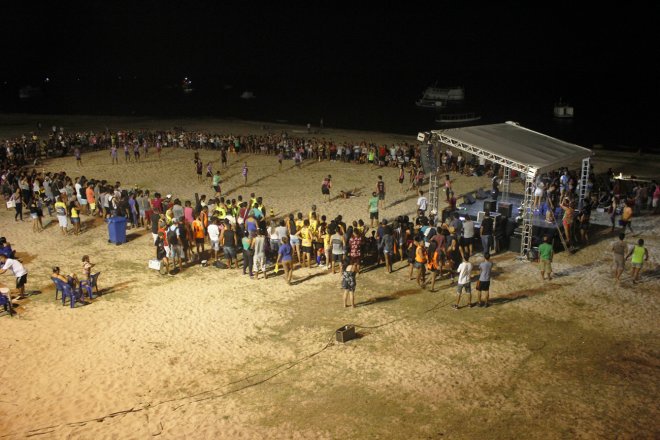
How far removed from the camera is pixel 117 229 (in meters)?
19.9

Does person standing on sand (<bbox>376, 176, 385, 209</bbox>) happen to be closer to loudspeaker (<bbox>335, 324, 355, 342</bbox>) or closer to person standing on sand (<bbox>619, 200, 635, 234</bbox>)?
person standing on sand (<bbox>619, 200, 635, 234</bbox>)

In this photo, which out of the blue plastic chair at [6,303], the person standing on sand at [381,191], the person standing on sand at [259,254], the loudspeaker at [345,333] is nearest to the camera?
the loudspeaker at [345,333]

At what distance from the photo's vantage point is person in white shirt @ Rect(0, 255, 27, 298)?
14789 millimetres

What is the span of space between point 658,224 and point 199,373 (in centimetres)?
1771

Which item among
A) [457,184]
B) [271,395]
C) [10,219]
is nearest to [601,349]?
[271,395]

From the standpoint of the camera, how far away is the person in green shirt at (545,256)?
15.4 m

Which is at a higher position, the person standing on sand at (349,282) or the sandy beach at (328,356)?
the person standing on sand at (349,282)

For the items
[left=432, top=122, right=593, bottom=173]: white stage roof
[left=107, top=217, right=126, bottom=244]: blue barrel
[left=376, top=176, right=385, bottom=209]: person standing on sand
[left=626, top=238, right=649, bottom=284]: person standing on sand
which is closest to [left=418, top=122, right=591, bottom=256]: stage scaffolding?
[left=432, top=122, right=593, bottom=173]: white stage roof

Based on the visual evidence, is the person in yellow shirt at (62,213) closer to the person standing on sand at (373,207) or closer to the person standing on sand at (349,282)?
the person standing on sand at (373,207)

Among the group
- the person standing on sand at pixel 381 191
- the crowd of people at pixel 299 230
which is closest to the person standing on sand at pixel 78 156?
the crowd of people at pixel 299 230

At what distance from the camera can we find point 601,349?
12328 mm

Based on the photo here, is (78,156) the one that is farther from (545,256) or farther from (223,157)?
(545,256)

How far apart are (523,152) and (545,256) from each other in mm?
4532

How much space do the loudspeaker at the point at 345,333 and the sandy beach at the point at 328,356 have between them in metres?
0.21
